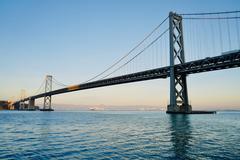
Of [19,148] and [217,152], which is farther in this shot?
[19,148]

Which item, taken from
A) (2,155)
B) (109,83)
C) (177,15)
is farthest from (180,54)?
(2,155)

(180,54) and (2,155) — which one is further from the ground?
(180,54)

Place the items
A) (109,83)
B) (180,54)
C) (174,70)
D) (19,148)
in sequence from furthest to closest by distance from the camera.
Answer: (109,83), (180,54), (174,70), (19,148)

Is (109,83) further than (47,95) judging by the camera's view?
No

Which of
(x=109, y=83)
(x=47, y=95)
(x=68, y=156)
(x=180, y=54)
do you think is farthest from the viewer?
(x=47, y=95)

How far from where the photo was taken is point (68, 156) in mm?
9125

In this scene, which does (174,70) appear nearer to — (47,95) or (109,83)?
(109,83)

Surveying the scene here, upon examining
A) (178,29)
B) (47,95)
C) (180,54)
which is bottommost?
(47,95)

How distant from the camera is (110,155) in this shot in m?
9.32

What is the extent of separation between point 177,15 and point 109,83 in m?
25.5

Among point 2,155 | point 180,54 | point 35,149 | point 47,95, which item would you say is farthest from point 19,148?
point 47,95

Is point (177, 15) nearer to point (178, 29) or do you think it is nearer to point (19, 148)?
point (178, 29)

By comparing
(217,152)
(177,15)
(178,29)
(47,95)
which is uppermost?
(177,15)

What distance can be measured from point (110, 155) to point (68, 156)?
168 centimetres
